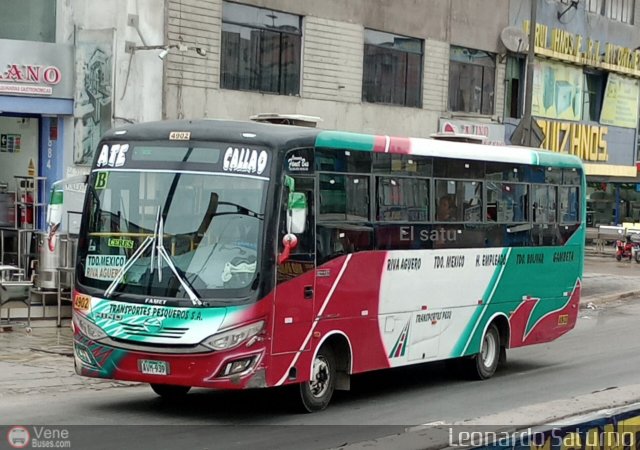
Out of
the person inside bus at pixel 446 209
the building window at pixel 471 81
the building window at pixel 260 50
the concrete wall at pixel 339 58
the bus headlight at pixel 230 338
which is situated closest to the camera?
the bus headlight at pixel 230 338

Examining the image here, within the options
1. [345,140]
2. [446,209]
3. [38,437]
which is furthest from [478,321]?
[38,437]

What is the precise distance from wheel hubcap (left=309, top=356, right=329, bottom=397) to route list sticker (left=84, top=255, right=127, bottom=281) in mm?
2285

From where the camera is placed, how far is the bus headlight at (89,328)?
11.8m

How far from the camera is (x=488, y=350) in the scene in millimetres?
15875

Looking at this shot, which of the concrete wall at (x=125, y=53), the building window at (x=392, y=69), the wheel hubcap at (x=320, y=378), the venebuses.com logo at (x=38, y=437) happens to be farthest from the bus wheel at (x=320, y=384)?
the building window at (x=392, y=69)

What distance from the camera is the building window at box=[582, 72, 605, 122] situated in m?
35.9

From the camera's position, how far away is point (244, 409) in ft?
41.5

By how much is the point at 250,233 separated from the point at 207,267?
0.54 meters

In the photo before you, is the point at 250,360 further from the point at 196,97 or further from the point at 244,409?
the point at 196,97

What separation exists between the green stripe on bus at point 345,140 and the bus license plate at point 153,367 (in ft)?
9.32

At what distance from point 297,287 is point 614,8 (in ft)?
91.7

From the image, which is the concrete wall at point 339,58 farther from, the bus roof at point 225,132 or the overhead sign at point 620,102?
the bus roof at point 225,132

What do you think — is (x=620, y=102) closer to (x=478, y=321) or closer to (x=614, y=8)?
(x=614, y=8)

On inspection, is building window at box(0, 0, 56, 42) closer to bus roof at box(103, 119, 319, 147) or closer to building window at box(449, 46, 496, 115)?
bus roof at box(103, 119, 319, 147)
